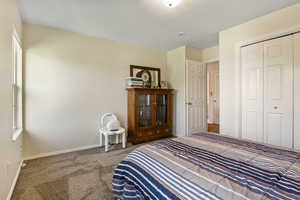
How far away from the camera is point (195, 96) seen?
13.5 ft

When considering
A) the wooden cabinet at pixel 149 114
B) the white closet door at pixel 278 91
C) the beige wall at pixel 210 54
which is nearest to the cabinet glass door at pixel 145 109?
the wooden cabinet at pixel 149 114

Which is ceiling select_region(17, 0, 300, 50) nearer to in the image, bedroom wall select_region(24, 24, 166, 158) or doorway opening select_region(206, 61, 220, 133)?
bedroom wall select_region(24, 24, 166, 158)

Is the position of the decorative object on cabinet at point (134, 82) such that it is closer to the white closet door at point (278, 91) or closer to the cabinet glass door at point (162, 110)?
the cabinet glass door at point (162, 110)

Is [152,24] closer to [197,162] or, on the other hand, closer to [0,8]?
[0,8]

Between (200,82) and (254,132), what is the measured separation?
192 centimetres

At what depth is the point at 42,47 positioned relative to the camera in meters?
2.80

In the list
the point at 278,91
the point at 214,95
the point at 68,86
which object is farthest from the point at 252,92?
the point at 68,86

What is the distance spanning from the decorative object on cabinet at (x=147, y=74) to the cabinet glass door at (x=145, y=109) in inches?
15.5

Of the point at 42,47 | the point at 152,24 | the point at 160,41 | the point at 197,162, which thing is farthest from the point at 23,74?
Answer: the point at 197,162

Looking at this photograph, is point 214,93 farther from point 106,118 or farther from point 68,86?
point 68,86

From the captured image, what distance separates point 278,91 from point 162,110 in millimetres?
2417

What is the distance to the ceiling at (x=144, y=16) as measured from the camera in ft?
7.07

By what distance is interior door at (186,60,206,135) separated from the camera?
400 cm

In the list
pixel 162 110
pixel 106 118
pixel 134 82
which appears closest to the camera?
pixel 106 118
